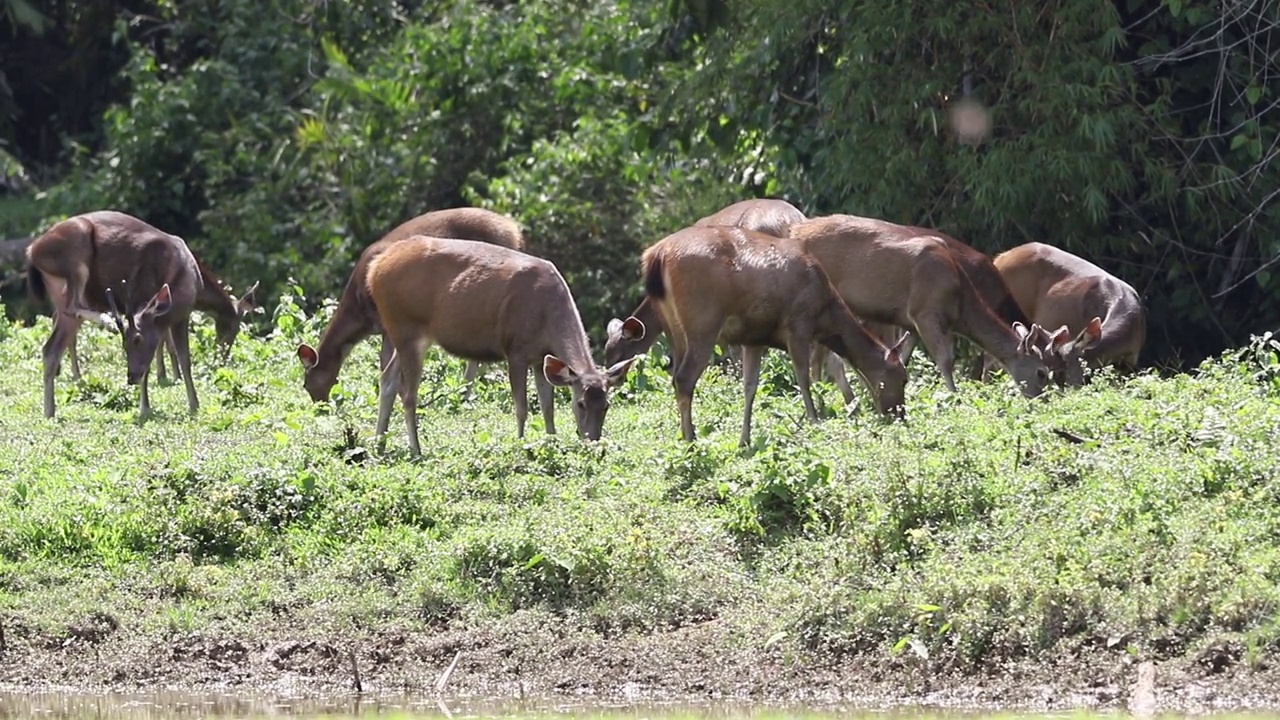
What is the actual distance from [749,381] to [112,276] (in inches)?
227

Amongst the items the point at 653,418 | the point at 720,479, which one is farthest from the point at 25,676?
the point at 653,418

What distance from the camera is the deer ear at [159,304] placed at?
49.0 feet

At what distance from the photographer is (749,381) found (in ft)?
41.2

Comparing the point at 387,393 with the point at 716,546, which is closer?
the point at 716,546

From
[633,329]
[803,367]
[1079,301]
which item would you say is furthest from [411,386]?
[1079,301]

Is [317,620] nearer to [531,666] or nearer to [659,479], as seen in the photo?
[531,666]

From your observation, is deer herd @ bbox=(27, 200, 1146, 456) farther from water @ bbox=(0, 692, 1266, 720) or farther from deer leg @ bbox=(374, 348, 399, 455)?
water @ bbox=(0, 692, 1266, 720)

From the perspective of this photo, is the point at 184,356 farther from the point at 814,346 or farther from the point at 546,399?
the point at 814,346

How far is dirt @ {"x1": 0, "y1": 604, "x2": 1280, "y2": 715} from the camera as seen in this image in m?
8.05

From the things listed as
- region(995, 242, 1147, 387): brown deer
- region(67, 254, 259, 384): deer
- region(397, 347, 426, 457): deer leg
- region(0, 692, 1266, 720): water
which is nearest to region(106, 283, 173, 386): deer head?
region(67, 254, 259, 384): deer

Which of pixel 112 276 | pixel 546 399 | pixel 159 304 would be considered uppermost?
pixel 112 276

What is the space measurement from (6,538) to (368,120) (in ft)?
47.0

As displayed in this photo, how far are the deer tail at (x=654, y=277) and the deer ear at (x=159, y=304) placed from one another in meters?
4.29

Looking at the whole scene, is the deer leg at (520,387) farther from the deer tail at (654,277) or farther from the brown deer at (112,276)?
the brown deer at (112,276)
